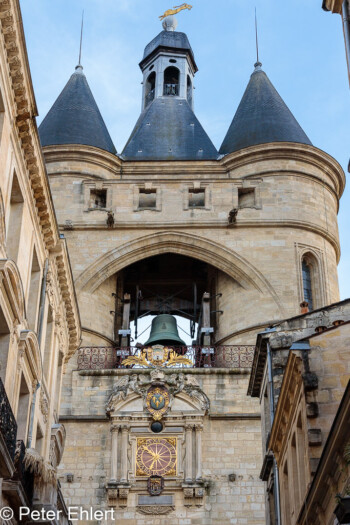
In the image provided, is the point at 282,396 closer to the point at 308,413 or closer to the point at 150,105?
the point at 308,413

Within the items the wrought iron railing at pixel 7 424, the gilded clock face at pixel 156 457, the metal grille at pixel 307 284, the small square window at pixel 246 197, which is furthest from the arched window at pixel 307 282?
the wrought iron railing at pixel 7 424

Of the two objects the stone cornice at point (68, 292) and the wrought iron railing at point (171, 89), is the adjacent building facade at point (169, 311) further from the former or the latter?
the wrought iron railing at point (171, 89)

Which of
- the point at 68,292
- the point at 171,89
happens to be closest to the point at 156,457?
the point at 68,292

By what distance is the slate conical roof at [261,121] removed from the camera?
26.0 meters

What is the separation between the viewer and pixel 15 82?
12.3 m

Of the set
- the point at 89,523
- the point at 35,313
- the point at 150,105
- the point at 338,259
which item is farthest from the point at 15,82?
the point at 150,105

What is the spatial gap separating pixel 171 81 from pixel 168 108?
2864 mm

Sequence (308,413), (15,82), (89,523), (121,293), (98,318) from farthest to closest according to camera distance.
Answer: (121,293) → (98,318) → (89,523) → (15,82) → (308,413)

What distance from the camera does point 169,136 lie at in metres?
28.8

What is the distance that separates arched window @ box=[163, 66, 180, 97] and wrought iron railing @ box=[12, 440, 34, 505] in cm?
2153

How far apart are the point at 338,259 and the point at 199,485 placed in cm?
828

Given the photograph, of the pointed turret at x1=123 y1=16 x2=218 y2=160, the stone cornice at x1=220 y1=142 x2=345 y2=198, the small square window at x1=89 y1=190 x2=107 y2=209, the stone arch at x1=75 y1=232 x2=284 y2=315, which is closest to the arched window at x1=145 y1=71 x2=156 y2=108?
the pointed turret at x1=123 y1=16 x2=218 y2=160

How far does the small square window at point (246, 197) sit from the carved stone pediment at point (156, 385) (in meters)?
5.42

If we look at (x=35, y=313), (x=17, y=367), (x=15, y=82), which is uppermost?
(x=15, y=82)
